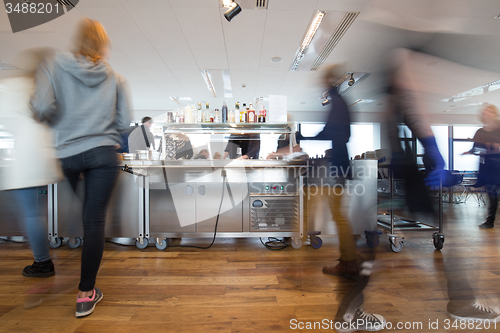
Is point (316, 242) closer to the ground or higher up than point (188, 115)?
closer to the ground

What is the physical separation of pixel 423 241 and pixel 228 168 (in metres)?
2.07

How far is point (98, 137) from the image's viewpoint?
1.00m

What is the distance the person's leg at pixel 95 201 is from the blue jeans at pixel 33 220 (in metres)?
0.55

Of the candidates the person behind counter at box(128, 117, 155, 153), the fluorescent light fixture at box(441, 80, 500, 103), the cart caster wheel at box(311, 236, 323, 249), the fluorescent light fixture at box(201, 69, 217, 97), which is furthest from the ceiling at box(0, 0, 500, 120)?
the cart caster wheel at box(311, 236, 323, 249)

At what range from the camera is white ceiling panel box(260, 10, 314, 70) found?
2902mm

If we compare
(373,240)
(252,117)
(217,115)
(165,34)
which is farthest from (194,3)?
(373,240)

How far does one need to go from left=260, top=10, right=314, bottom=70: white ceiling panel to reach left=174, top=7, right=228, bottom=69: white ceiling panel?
0.71 m

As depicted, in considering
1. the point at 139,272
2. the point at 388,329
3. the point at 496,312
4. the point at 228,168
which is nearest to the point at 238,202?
the point at 228,168

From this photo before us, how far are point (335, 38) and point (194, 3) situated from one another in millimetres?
2156

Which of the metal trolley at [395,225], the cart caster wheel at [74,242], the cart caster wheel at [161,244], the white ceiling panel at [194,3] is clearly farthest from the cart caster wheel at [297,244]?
the white ceiling panel at [194,3]

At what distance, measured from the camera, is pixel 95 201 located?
1.00 metres

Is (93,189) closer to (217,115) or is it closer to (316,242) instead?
(316,242)

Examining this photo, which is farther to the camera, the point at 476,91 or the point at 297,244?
the point at 476,91

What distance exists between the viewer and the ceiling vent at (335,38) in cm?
Answer: 292
